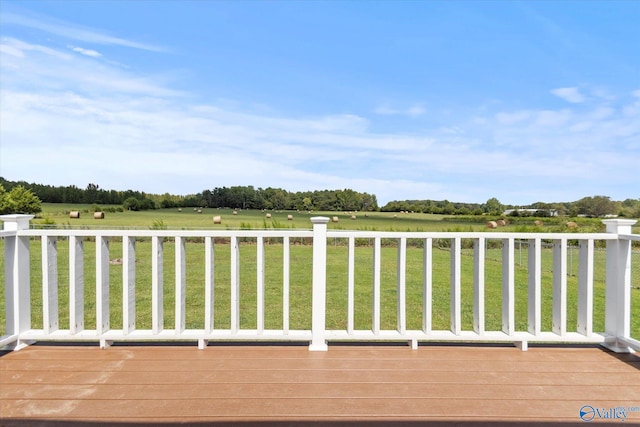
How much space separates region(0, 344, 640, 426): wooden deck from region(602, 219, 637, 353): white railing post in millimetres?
154

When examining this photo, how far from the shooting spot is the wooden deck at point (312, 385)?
4.93ft

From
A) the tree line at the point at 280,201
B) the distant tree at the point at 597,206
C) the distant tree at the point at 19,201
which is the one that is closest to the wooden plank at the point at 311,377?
the tree line at the point at 280,201

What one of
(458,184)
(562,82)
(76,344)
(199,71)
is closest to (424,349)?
(76,344)

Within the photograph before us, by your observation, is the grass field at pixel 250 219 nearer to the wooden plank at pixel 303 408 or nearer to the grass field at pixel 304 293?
the grass field at pixel 304 293

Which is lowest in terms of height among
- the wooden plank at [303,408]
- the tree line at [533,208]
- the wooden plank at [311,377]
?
the wooden plank at [311,377]

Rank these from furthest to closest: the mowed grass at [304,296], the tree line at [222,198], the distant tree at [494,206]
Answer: the distant tree at [494,206] < the tree line at [222,198] < the mowed grass at [304,296]

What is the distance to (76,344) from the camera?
7.90 ft

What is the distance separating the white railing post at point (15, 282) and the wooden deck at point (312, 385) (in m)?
0.18

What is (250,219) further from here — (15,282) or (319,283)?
(319,283)

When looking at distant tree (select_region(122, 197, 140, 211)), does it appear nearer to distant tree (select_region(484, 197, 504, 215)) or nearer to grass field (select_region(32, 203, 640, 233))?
grass field (select_region(32, 203, 640, 233))

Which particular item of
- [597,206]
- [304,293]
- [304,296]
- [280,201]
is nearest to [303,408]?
[304,296]

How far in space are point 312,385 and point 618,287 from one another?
2104mm

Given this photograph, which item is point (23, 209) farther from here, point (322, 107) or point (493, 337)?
point (493, 337)

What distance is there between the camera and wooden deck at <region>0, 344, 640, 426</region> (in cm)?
150
